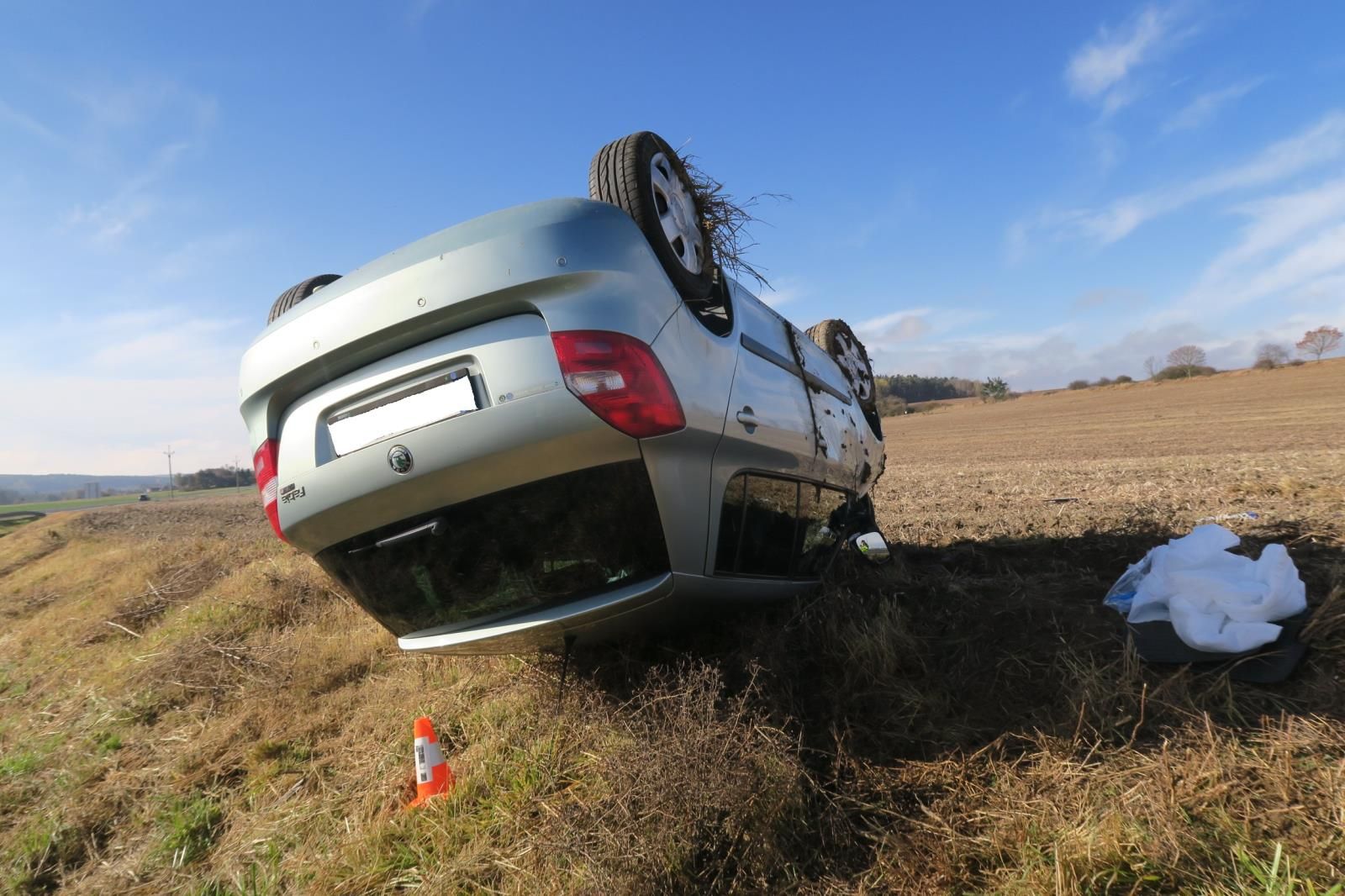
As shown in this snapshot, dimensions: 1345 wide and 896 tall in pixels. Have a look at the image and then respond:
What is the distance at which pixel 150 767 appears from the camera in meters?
4.16

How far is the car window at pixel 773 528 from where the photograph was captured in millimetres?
2832

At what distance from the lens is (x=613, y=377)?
7.42 feet

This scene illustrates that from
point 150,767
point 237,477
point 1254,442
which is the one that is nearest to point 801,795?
point 150,767

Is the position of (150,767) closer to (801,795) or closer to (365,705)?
(365,705)

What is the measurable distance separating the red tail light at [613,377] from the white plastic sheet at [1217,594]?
2.30 m

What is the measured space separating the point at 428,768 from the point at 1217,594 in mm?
3311

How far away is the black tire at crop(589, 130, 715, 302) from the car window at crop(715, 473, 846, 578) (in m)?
0.78

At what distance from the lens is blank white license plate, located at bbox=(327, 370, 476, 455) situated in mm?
2334

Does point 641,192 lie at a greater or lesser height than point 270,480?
greater

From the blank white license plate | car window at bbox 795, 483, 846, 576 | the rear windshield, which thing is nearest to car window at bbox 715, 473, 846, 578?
car window at bbox 795, 483, 846, 576

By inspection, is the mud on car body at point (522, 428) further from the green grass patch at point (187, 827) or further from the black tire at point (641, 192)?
the green grass patch at point (187, 827)

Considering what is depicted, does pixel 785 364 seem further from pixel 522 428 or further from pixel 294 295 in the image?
pixel 294 295

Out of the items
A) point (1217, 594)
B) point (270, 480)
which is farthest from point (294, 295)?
point (1217, 594)

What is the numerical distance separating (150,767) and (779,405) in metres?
4.01
